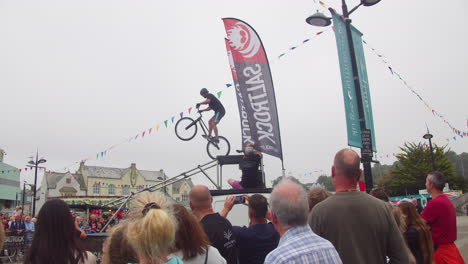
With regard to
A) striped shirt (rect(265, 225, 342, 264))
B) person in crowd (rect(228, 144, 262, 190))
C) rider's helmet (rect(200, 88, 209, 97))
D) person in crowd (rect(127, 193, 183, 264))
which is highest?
rider's helmet (rect(200, 88, 209, 97))

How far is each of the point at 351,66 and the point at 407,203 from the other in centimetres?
442

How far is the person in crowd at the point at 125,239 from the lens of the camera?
2.62m

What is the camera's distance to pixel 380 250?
9.47ft

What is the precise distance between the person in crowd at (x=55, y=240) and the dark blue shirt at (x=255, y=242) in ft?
5.03

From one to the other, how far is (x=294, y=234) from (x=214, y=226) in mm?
1430

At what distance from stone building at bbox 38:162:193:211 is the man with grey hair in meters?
69.7

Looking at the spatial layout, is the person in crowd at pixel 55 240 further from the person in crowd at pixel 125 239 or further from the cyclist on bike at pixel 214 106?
the cyclist on bike at pixel 214 106

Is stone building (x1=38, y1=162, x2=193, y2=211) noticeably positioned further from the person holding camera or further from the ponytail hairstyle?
the ponytail hairstyle

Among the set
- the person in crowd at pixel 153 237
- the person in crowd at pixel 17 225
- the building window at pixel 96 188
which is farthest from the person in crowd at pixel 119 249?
the building window at pixel 96 188

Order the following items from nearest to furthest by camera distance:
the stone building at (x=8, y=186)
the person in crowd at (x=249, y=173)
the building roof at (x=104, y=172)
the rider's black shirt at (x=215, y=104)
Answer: the person in crowd at (x=249, y=173), the rider's black shirt at (x=215, y=104), the stone building at (x=8, y=186), the building roof at (x=104, y=172)

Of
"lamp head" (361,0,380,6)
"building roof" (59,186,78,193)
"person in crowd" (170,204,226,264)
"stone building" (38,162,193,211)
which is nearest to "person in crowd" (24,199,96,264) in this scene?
"person in crowd" (170,204,226,264)

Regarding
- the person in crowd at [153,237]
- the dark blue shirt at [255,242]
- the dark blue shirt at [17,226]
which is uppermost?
the person in crowd at [153,237]

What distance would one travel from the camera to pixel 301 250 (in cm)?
218

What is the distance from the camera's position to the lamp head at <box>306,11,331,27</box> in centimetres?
837
